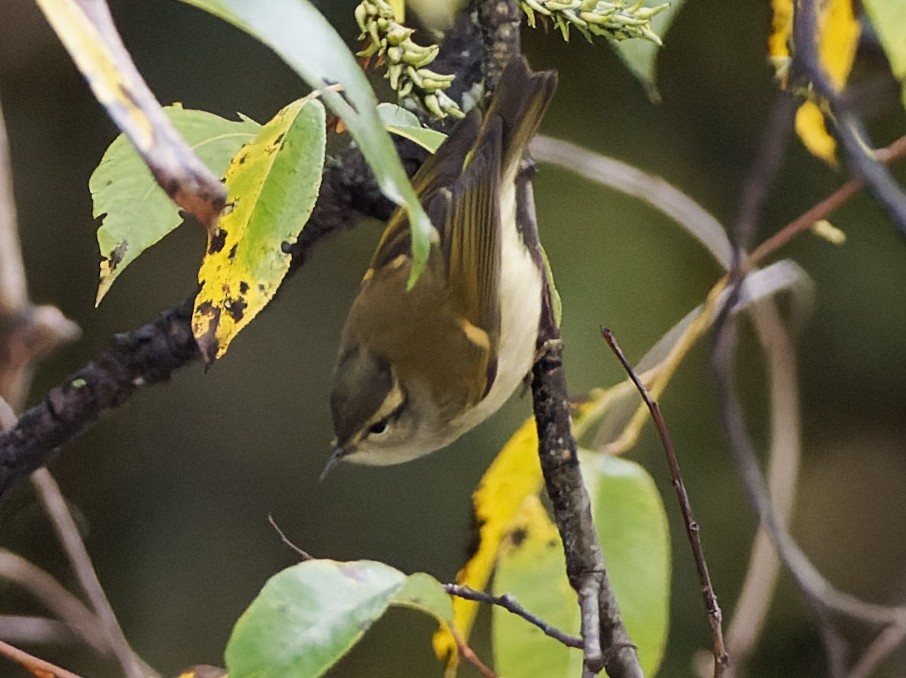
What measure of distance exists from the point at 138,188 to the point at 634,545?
0.35 metres

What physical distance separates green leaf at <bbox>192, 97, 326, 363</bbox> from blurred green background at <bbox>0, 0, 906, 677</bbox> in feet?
2.31

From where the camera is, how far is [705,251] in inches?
47.1

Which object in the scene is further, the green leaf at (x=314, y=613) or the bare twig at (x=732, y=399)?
the bare twig at (x=732, y=399)

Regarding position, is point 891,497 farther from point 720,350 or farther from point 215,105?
point 215,105

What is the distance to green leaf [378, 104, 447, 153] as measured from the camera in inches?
19.8

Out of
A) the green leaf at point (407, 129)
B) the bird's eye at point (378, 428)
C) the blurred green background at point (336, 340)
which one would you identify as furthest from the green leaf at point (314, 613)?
the blurred green background at point (336, 340)

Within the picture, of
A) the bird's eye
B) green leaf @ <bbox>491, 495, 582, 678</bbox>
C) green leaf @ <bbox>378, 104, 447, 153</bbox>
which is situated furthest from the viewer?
the bird's eye

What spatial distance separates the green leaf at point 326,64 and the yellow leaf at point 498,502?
41 centimetres

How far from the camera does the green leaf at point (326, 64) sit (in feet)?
0.87

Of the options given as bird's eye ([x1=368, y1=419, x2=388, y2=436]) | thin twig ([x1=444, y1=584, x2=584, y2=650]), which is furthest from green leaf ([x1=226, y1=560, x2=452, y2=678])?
bird's eye ([x1=368, y1=419, x2=388, y2=436])

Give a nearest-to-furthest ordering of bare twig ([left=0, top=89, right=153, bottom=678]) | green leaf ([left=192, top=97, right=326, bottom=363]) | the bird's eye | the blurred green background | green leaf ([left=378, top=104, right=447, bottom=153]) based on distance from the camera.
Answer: green leaf ([left=192, top=97, right=326, bottom=363]) → green leaf ([left=378, top=104, right=447, bottom=153]) → bare twig ([left=0, top=89, right=153, bottom=678]) → the bird's eye → the blurred green background

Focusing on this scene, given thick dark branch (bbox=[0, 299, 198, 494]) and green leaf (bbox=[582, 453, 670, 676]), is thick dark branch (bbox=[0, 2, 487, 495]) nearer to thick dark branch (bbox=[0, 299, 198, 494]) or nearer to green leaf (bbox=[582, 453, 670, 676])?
thick dark branch (bbox=[0, 299, 198, 494])

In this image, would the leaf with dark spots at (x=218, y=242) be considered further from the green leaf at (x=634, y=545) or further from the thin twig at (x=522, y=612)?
the green leaf at (x=634, y=545)

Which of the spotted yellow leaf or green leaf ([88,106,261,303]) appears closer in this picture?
green leaf ([88,106,261,303])
